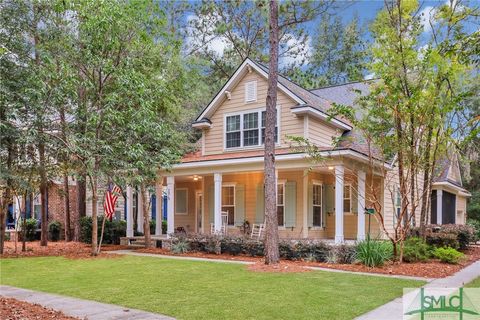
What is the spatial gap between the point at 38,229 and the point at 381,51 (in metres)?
18.3

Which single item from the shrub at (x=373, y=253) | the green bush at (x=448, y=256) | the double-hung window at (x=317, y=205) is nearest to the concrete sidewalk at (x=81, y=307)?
the shrub at (x=373, y=253)

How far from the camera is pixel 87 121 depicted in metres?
14.2

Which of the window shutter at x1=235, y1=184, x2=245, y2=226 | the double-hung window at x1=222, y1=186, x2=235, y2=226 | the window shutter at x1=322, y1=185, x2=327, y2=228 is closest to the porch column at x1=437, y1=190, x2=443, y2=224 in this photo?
the window shutter at x1=322, y1=185, x2=327, y2=228

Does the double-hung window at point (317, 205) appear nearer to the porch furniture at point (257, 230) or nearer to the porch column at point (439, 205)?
the porch furniture at point (257, 230)

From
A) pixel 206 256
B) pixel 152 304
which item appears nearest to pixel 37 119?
pixel 206 256

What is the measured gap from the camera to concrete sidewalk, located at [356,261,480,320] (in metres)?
6.30

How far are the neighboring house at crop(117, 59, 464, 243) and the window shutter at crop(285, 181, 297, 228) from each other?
1.5 inches

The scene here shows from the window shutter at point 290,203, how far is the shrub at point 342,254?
4373 mm

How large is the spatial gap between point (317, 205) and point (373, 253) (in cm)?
606

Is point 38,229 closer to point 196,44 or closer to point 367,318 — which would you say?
point 196,44

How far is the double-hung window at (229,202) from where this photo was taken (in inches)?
719

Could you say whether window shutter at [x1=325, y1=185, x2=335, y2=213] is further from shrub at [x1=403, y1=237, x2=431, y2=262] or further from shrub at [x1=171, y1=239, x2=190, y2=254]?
shrub at [x1=171, y1=239, x2=190, y2=254]

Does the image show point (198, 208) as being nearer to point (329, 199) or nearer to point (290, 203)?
point (290, 203)

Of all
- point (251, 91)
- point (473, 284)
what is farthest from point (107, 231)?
point (473, 284)
